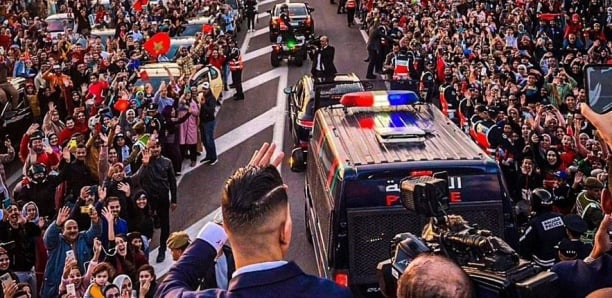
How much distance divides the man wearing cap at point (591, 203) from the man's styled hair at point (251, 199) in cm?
572

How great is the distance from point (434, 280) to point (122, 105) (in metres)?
12.5

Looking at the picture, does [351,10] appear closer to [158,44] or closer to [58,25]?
[58,25]

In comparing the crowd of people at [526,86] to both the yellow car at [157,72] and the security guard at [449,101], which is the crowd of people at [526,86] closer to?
the security guard at [449,101]

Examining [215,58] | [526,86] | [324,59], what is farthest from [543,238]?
[215,58]

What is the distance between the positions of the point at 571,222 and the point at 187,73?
13235 millimetres

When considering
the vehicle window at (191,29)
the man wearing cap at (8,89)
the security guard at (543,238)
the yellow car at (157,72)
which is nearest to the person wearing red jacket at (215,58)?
the yellow car at (157,72)

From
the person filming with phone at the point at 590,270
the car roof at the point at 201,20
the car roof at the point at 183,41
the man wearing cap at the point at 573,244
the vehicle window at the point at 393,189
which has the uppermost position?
the person filming with phone at the point at 590,270

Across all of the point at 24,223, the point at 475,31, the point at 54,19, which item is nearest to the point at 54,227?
the point at 24,223

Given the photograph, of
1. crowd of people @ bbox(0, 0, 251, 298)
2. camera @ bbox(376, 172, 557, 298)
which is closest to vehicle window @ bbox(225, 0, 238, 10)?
crowd of people @ bbox(0, 0, 251, 298)

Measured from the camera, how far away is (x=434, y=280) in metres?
2.78

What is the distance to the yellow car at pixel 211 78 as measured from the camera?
18891mm

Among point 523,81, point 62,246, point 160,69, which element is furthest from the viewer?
point 160,69

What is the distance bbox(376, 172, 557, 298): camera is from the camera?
291 cm

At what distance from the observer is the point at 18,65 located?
61.9ft
